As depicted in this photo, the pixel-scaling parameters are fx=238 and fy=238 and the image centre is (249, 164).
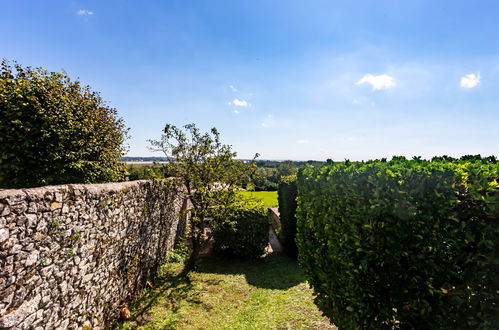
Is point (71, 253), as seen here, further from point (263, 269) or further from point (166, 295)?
point (263, 269)

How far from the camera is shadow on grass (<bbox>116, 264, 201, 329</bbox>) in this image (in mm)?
6129

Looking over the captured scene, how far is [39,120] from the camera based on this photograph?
6.88 m

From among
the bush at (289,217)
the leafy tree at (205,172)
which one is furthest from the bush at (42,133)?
the bush at (289,217)

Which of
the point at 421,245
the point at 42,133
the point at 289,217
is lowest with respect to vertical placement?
the point at 289,217

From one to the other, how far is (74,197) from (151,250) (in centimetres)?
461

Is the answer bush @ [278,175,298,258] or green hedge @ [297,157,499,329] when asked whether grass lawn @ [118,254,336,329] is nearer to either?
bush @ [278,175,298,258]

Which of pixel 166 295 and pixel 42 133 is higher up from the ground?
pixel 42 133

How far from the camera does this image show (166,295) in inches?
283

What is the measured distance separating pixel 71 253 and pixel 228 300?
454 centimetres

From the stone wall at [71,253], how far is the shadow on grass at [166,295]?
396 millimetres

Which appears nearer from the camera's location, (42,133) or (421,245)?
(421,245)

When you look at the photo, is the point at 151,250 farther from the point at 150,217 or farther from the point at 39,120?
the point at 39,120

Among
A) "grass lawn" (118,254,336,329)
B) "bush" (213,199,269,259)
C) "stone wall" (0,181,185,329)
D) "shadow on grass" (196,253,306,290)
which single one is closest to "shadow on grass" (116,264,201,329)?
"grass lawn" (118,254,336,329)

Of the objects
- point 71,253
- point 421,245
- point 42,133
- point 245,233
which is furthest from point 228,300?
point 42,133
